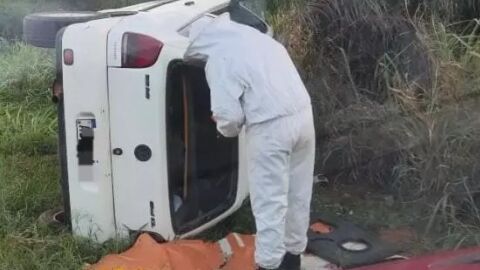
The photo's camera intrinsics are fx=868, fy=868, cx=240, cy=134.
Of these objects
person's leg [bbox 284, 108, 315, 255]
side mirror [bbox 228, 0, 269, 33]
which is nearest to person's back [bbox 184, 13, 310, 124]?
person's leg [bbox 284, 108, 315, 255]

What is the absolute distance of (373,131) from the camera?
5.49m

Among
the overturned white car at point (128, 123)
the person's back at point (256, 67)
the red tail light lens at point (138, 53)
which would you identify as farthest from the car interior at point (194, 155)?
the person's back at point (256, 67)

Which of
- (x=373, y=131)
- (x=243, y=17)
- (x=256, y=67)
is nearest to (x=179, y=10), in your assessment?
(x=243, y=17)

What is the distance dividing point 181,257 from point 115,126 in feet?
2.34

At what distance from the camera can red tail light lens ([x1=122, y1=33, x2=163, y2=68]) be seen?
4137mm

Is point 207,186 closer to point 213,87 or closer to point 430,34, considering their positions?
point 213,87

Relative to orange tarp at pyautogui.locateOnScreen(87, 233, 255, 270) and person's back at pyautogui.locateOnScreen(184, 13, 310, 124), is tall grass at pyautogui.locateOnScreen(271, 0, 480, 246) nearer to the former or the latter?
orange tarp at pyautogui.locateOnScreen(87, 233, 255, 270)

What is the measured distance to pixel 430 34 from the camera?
585 centimetres

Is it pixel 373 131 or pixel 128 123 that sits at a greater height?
pixel 128 123

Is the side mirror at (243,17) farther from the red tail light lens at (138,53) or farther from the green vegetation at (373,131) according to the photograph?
the red tail light lens at (138,53)

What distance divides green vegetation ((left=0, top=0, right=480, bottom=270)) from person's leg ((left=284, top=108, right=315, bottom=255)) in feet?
2.52

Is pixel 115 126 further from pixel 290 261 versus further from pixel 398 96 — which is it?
pixel 398 96

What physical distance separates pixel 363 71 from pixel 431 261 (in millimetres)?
3237

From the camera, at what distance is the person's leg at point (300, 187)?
397 cm
